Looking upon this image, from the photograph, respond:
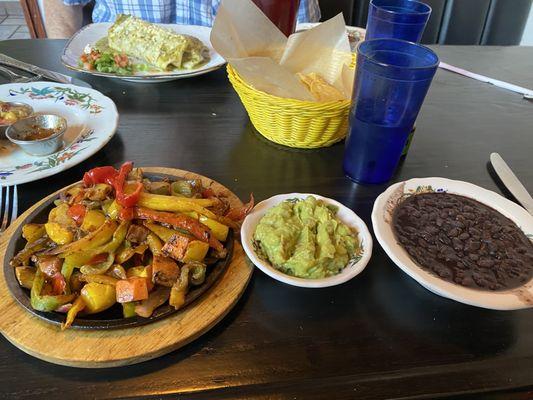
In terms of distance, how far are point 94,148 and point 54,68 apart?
2.80ft

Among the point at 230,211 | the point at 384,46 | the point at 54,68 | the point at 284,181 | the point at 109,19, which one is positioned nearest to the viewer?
the point at 230,211

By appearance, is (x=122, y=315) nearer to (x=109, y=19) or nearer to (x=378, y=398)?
(x=378, y=398)

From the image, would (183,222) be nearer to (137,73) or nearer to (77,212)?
(77,212)

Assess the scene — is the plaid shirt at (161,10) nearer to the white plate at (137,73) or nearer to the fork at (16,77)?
the white plate at (137,73)

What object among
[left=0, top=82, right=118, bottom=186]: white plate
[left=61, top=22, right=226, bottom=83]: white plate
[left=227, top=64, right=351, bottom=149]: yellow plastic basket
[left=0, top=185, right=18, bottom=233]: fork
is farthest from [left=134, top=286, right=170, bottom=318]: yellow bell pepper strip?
[left=61, top=22, right=226, bottom=83]: white plate

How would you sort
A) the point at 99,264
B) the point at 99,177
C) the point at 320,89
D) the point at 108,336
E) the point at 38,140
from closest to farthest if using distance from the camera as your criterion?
the point at 108,336 < the point at 99,264 < the point at 99,177 < the point at 38,140 < the point at 320,89

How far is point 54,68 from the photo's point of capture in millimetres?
1868

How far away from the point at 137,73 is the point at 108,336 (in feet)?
4.38

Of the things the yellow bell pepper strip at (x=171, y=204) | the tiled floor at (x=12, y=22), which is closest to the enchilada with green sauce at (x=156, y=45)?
the yellow bell pepper strip at (x=171, y=204)

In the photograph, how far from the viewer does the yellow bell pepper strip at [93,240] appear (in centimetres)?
87

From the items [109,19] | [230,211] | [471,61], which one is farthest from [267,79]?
[109,19]

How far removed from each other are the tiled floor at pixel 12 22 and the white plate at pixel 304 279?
5482 mm

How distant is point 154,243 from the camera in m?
0.93

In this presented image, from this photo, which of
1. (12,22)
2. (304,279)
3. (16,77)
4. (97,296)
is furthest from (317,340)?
(12,22)
